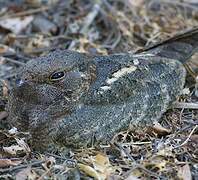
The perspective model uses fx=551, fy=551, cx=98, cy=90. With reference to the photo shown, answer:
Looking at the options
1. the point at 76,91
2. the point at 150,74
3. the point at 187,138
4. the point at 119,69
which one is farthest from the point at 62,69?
the point at 187,138

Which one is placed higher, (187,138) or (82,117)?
(82,117)

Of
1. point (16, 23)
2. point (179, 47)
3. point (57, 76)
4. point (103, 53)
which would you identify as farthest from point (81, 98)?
point (16, 23)

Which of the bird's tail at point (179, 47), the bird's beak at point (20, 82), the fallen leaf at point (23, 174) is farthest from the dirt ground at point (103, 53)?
the bird's beak at point (20, 82)

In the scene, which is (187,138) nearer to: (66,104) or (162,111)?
(162,111)

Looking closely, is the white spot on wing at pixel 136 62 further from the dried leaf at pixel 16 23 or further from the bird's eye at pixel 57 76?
the dried leaf at pixel 16 23

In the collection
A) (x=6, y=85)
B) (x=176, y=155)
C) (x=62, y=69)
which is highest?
(x=62, y=69)

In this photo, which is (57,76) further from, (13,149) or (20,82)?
(13,149)
